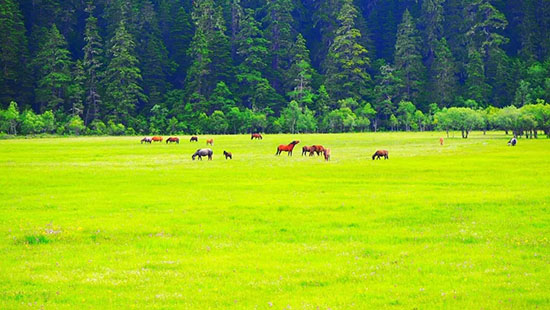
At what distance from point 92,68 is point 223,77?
44.3 metres

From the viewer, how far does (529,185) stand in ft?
99.6

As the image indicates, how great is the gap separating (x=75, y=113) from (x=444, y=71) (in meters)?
125

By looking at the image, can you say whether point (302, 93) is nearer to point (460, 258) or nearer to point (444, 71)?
point (444, 71)

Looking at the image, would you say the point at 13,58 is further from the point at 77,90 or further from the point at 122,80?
the point at 122,80

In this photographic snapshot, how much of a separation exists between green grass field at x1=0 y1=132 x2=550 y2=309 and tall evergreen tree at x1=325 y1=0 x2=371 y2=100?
151955 mm

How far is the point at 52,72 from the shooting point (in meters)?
158

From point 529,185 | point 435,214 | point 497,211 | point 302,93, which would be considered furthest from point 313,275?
point 302,93

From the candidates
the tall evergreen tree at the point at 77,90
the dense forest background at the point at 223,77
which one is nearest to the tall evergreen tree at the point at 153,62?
the dense forest background at the point at 223,77

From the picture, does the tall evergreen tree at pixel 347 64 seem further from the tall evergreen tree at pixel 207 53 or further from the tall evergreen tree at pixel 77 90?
the tall evergreen tree at pixel 77 90

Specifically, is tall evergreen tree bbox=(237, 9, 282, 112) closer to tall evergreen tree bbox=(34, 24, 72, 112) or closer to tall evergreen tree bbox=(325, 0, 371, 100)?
tall evergreen tree bbox=(325, 0, 371, 100)

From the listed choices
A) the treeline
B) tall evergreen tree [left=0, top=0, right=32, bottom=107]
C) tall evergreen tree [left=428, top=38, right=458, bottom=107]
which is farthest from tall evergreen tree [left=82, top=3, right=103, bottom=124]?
tall evergreen tree [left=428, top=38, right=458, bottom=107]

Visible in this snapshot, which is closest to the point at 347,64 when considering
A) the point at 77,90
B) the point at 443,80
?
the point at 443,80

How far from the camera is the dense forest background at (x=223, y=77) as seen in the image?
514ft

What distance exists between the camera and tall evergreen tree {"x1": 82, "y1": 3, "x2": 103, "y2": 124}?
534 feet
